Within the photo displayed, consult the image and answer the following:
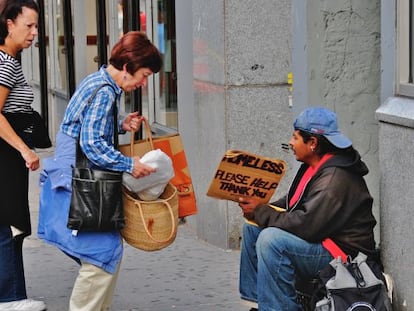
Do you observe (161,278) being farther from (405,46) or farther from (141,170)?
(405,46)

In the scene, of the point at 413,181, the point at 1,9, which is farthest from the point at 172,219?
the point at 1,9

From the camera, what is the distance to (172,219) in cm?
529

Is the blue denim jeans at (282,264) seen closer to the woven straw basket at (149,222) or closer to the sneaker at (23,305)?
the woven straw basket at (149,222)

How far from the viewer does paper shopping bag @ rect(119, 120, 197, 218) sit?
5.46 meters

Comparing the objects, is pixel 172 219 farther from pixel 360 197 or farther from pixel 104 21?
pixel 104 21

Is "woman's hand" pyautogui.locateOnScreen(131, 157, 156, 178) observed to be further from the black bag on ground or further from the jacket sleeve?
the black bag on ground

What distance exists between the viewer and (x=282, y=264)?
16.9 feet

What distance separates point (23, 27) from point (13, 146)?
0.67 metres

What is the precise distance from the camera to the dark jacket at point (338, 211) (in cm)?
504

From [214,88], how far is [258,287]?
2.67 m

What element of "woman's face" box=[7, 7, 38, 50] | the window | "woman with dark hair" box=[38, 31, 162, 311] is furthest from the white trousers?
the window

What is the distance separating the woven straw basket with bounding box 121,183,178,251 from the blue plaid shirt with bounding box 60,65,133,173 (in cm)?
21

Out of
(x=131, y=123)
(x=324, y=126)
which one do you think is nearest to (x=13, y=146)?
(x=131, y=123)

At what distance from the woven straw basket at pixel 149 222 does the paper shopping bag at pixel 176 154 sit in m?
0.25
